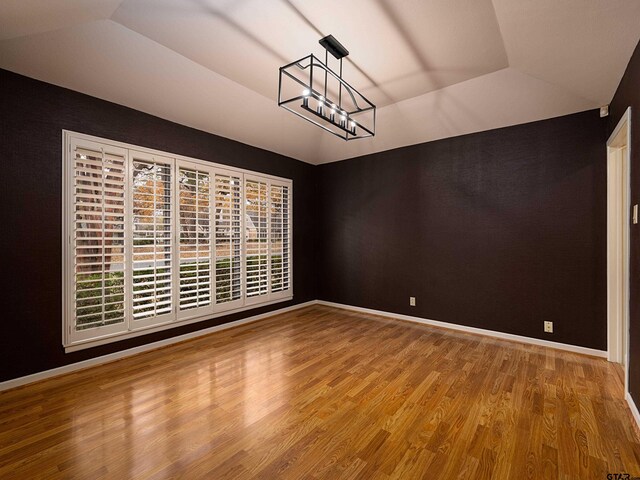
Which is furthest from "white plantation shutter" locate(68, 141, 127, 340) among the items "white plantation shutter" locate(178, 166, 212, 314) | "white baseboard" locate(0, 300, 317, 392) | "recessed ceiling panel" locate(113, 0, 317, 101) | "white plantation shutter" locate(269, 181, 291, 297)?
"white plantation shutter" locate(269, 181, 291, 297)

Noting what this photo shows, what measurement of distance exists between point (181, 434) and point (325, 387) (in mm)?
1118

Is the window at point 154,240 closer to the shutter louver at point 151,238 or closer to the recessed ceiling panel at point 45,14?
the shutter louver at point 151,238

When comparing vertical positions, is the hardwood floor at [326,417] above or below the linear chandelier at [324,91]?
below

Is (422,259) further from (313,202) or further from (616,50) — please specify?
(616,50)

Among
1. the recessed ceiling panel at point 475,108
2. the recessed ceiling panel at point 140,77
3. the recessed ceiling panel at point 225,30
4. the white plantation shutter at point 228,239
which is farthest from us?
the white plantation shutter at point 228,239

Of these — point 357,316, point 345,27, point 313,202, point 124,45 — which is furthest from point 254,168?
point 357,316

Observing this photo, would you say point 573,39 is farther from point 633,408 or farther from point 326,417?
point 326,417

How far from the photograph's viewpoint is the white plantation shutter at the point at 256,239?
14.2 ft

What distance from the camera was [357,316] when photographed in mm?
4773

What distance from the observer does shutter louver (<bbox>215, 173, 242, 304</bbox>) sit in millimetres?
3938

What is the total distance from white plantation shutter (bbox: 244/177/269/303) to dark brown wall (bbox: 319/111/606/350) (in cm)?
Answer: 144

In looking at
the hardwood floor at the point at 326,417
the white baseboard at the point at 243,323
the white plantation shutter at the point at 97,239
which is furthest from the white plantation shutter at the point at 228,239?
the white plantation shutter at the point at 97,239

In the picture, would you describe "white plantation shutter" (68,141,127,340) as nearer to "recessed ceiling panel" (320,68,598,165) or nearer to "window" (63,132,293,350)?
"window" (63,132,293,350)

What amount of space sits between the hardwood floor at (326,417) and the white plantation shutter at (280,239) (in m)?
1.60
